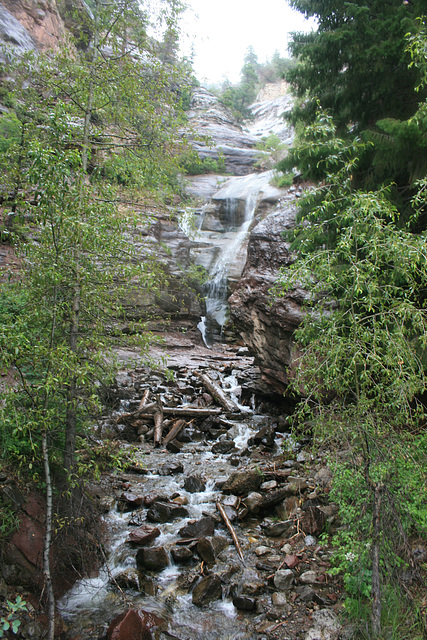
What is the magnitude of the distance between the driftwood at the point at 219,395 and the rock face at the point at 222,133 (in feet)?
91.5

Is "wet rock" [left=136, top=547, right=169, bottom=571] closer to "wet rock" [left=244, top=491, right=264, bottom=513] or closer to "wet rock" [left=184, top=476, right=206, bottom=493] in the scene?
"wet rock" [left=244, top=491, right=264, bottom=513]

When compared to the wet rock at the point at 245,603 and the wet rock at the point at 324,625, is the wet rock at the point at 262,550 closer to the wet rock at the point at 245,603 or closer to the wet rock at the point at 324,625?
the wet rock at the point at 245,603

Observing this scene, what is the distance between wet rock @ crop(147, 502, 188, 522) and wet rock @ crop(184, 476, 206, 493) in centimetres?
71

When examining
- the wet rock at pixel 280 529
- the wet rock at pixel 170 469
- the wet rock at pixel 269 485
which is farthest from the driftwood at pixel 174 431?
the wet rock at pixel 280 529

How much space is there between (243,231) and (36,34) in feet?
60.8

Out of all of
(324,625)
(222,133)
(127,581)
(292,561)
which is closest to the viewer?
(324,625)

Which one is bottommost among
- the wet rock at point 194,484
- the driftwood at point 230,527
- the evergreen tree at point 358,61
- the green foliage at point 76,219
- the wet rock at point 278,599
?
the wet rock at point 194,484

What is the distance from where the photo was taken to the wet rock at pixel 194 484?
22.7 feet

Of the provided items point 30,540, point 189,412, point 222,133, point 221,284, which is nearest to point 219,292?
point 221,284

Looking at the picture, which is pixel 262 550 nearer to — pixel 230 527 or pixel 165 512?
pixel 230 527

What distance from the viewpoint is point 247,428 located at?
10.2 meters

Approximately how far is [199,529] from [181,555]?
1.90ft

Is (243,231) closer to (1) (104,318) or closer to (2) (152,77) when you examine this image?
(2) (152,77)

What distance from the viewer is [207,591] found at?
4.47 metres
